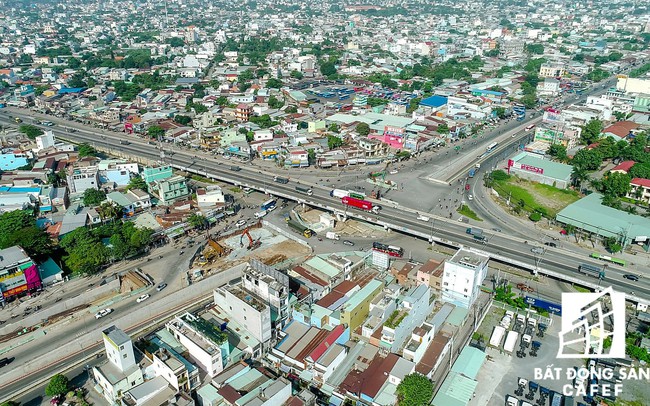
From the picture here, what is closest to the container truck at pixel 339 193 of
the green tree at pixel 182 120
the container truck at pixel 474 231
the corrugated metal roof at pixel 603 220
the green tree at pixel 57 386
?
the container truck at pixel 474 231

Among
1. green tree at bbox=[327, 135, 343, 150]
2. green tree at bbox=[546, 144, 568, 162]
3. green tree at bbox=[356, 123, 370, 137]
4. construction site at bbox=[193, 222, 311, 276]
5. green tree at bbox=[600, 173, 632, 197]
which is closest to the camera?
construction site at bbox=[193, 222, 311, 276]

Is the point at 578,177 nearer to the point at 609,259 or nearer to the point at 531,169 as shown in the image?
the point at 531,169

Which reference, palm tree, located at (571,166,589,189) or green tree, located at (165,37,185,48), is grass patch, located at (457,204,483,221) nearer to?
palm tree, located at (571,166,589,189)

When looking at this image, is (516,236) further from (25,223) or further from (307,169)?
(25,223)

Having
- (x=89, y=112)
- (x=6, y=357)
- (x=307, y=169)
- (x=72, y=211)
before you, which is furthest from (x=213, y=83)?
(x=6, y=357)

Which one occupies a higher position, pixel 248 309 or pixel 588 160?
pixel 248 309

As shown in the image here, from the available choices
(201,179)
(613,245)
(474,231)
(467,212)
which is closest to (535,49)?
(467,212)

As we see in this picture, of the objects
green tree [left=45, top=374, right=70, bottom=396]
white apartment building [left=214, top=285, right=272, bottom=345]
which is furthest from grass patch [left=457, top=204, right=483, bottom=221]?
green tree [left=45, top=374, right=70, bottom=396]
